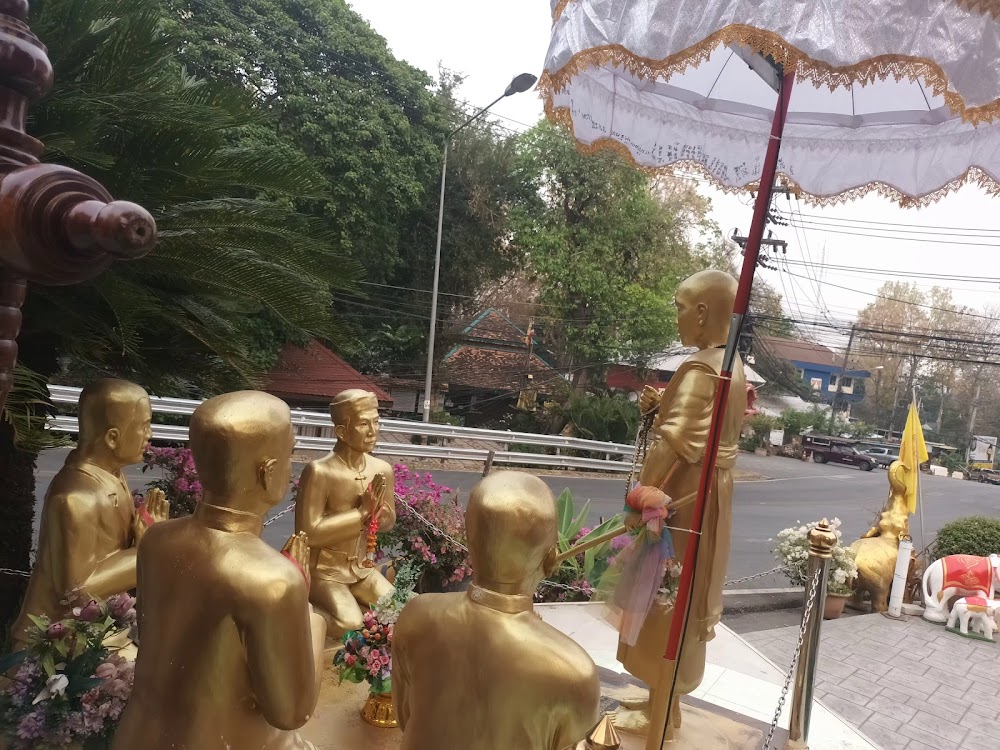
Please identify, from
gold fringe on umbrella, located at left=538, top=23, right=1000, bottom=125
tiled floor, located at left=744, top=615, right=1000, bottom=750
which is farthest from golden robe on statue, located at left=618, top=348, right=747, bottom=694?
tiled floor, located at left=744, top=615, right=1000, bottom=750

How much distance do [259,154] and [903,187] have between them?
331 centimetres

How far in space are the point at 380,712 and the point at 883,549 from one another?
7.80 meters

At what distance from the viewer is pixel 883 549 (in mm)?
8734

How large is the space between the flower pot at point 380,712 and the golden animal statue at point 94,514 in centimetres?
114

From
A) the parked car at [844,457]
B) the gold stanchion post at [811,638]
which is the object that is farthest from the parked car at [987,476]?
the gold stanchion post at [811,638]

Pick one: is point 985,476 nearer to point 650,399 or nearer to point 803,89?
point 803,89

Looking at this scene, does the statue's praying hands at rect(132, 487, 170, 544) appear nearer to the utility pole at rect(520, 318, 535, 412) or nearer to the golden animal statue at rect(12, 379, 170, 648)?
the golden animal statue at rect(12, 379, 170, 648)

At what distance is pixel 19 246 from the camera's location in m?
0.96

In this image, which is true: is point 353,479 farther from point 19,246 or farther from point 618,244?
point 618,244

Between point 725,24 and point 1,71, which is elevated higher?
point 725,24

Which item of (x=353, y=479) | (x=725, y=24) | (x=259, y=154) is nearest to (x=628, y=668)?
(x=353, y=479)

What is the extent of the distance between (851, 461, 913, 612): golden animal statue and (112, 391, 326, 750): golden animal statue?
8.52 meters

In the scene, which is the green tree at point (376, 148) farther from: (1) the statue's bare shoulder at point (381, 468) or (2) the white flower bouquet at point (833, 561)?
(1) the statue's bare shoulder at point (381, 468)

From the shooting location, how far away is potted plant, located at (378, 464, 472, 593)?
5496 mm
